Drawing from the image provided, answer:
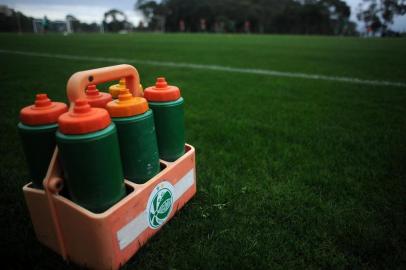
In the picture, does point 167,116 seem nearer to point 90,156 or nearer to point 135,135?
point 135,135

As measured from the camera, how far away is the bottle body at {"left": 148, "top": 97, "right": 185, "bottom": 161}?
1.63 meters

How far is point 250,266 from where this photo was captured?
57.0 inches

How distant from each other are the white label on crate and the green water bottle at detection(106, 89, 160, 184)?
13cm

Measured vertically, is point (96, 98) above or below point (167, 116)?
above

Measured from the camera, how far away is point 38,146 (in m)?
1.34

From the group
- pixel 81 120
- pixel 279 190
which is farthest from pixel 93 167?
pixel 279 190

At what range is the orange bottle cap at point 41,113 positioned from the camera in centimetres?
129

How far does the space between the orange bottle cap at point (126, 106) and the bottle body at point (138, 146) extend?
0.07ft

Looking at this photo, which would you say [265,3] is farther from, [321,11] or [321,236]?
[321,236]

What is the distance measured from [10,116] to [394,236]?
13.9ft

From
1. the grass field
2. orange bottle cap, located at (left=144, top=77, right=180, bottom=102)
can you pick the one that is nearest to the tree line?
the grass field

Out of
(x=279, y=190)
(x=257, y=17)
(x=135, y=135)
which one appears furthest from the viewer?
(x=257, y=17)

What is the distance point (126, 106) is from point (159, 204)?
599 mm

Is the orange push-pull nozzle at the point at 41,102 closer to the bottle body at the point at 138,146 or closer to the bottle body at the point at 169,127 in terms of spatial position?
the bottle body at the point at 138,146
